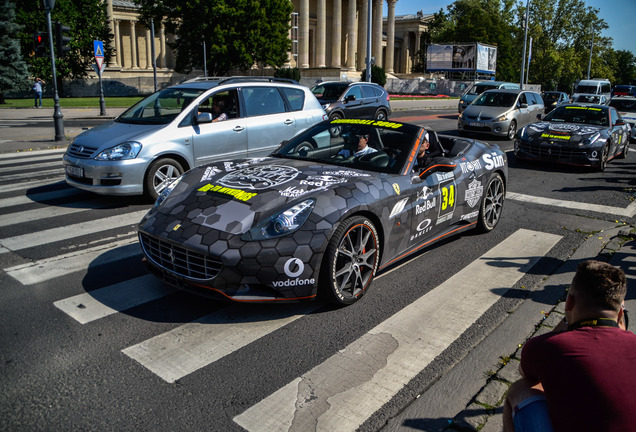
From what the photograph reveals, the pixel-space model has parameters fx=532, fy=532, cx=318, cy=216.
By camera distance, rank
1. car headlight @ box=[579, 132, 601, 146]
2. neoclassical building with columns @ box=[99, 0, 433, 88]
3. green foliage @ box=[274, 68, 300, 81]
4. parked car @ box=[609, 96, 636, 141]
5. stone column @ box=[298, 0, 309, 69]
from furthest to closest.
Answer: neoclassical building with columns @ box=[99, 0, 433, 88] < stone column @ box=[298, 0, 309, 69] < green foliage @ box=[274, 68, 300, 81] < parked car @ box=[609, 96, 636, 141] < car headlight @ box=[579, 132, 601, 146]

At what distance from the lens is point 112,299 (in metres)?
4.76

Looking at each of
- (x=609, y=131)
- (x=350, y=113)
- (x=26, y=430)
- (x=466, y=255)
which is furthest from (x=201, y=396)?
(x=350, y=113)

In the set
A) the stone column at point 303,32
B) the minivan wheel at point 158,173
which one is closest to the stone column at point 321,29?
the stone column at point 303,32

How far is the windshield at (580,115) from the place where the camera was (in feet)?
43.8

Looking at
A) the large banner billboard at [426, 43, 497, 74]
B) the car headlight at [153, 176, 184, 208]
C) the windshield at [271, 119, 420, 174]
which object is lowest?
the car headlight at [153, 176, 184, 208]

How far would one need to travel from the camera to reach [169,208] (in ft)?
15.7

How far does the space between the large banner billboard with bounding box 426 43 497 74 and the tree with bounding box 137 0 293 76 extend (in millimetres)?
22447

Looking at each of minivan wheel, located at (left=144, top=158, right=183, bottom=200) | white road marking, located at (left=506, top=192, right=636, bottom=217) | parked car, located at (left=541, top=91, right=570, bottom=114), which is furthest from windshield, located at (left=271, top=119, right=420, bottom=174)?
parked car, located at (left=541, top=91, right=570, bottom=114)

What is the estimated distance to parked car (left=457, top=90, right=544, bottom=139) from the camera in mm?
18094

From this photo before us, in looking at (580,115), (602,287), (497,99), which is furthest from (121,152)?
(497,99)

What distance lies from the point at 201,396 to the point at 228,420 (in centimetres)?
32

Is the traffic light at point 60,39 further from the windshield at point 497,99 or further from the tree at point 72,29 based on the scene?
the tree at point 72,29

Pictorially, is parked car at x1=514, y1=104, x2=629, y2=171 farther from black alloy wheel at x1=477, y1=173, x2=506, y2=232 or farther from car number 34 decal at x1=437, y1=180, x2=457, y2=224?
car number 34 decal at x1=437, y1=180, x2=457, y2=224

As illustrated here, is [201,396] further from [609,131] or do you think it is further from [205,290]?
[609,131]
